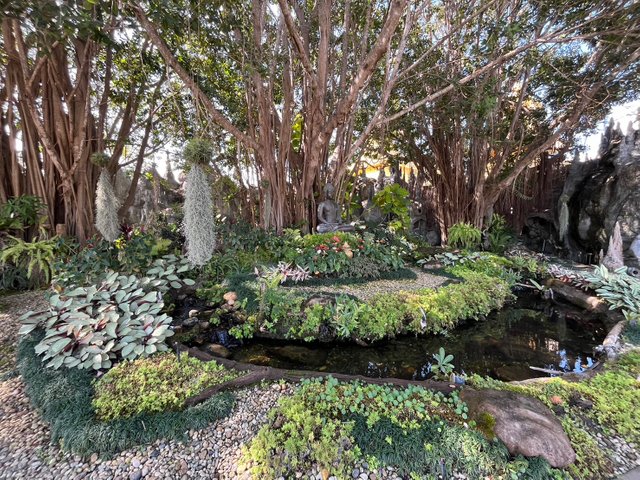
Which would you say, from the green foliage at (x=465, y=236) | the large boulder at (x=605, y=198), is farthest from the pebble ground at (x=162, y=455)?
the large boulder at (x=605, y=198)

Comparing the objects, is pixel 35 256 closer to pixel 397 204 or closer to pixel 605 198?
pixel 397 204

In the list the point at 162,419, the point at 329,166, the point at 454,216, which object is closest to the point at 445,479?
the point at 162,419

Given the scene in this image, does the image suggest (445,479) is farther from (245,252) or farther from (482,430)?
(245,252)

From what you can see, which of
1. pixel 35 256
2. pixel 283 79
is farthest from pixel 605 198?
pixel 35 256

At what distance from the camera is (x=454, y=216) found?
22.3 feet

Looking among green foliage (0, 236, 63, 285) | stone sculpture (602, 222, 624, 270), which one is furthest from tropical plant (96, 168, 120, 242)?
stone sculpture (602, 222, 624, 270)

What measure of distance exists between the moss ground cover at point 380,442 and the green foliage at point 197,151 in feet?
6.85

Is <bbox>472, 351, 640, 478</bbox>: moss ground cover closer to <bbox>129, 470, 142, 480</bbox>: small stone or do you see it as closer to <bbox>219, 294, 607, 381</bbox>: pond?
<bbox>219, 294, 607, 381</bbox>: pond

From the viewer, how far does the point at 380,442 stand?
122 centimetres

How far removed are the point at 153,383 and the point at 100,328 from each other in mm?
781

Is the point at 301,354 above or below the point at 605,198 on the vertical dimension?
below

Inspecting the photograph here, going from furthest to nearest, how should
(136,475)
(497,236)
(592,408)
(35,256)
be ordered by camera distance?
(497,236) < (35,256) < (592,408) < (136,475)

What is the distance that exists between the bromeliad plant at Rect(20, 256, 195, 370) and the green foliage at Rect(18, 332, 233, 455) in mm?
146

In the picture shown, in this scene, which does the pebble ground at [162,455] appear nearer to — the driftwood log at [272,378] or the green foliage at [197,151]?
the driftwood log at [272,378]
